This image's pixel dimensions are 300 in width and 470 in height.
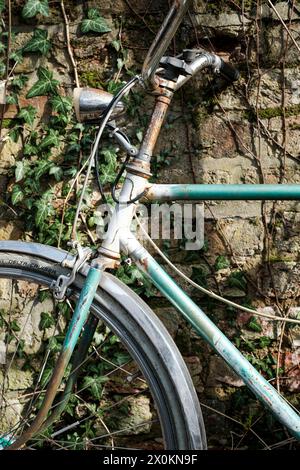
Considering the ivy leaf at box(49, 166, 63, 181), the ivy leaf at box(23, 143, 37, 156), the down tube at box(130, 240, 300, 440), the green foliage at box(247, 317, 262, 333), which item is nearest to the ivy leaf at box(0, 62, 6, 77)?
the ivy leaf at box(23, 143, 37, 156)

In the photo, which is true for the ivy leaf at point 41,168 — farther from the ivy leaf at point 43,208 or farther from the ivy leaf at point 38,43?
the ivy leaf at point 38,43

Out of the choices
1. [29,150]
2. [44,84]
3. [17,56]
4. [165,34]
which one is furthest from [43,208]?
[165,34]

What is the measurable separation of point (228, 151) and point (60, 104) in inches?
26.1

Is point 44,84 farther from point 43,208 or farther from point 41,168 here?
point 43,208

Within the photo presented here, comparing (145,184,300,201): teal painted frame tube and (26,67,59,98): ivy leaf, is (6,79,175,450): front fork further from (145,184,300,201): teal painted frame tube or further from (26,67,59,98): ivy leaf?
(26,67,59,98): ivy leaf

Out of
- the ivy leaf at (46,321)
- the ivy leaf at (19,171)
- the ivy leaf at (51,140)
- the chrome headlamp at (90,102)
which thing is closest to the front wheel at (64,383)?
the ivy leaf at (46,321)

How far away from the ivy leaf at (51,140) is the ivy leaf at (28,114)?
0.29 feet

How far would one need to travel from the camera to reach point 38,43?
2.24 metres

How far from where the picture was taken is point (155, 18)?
7.37 ft

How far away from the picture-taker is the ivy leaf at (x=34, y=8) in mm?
2213

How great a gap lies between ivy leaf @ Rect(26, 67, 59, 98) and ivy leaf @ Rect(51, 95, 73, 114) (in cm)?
3

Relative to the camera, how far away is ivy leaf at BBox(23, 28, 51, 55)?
224 cm
